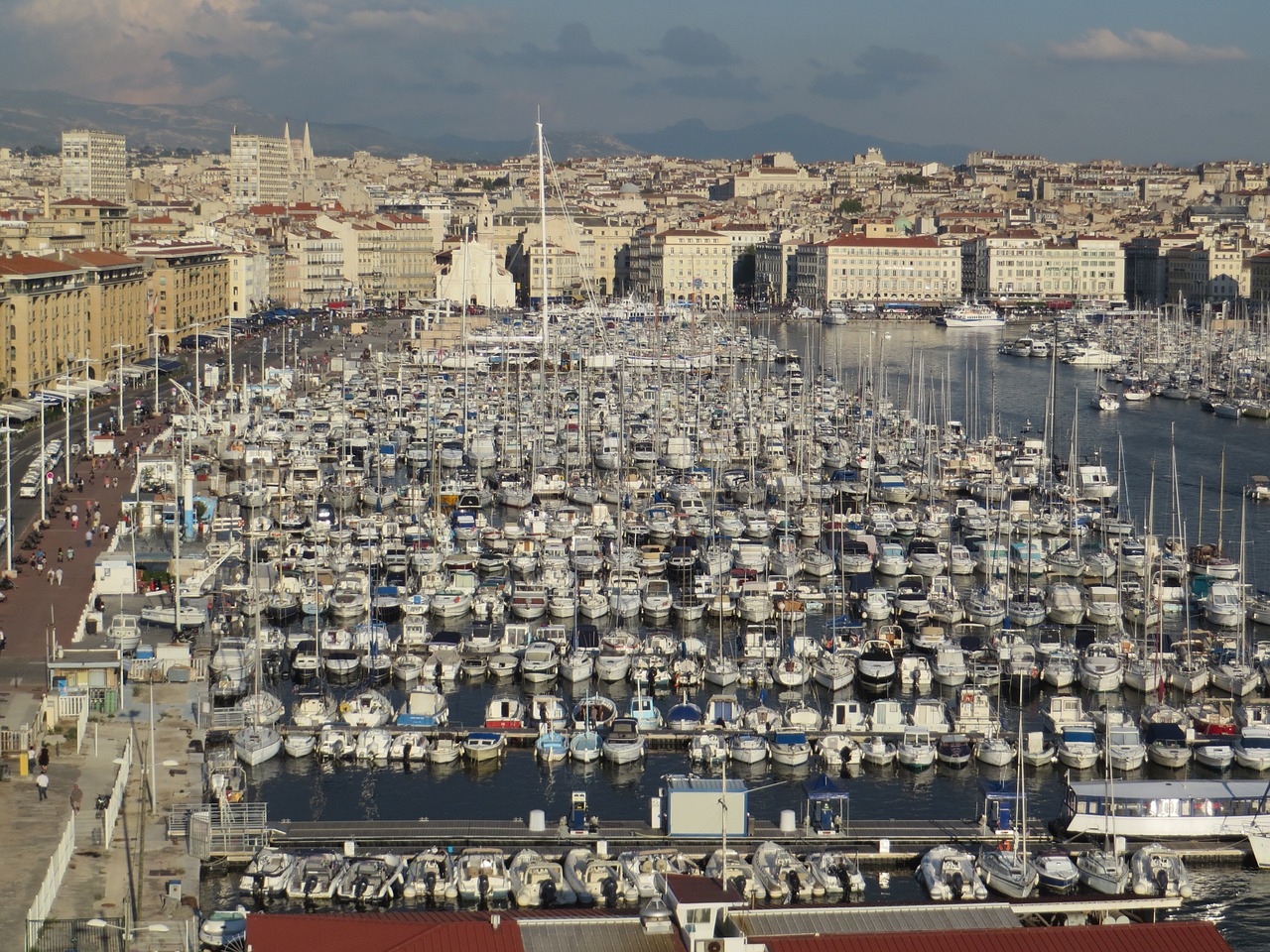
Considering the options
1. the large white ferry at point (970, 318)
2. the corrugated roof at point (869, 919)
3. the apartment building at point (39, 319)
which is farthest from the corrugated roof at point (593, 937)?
the large white ferry at point (970, 318)

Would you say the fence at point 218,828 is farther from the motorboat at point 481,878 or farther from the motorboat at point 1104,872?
the motorboat at point 1104,872

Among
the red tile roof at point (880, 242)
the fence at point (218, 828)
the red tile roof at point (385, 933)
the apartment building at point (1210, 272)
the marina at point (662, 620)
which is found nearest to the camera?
the red tile roof at point (385, 933)

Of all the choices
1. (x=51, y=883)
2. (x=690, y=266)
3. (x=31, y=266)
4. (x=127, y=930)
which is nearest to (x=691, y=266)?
(x=690, y=266)

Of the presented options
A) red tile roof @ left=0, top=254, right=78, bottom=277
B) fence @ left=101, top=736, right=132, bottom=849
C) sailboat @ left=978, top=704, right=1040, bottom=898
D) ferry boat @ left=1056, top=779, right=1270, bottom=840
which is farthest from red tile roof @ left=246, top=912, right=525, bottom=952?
red tile roof @ left=0, top=254, right=78, bottom=277

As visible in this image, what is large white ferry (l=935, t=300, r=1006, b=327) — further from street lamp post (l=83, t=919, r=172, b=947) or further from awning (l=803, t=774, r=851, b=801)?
street lamp post (l=83, t=919, r=172, b=947)

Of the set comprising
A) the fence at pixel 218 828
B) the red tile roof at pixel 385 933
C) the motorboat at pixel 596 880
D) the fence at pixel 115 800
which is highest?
the red tile roof at pixel 385 933

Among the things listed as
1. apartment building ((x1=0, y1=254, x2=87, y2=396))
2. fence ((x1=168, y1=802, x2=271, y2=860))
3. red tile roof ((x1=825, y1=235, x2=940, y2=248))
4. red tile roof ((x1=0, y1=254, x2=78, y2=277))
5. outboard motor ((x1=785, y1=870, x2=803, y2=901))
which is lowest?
outboard motor ((x1=785, y1=870, x2=803, y2=901))

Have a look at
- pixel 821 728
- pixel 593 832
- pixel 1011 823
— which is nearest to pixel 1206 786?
pixel 1011 823
